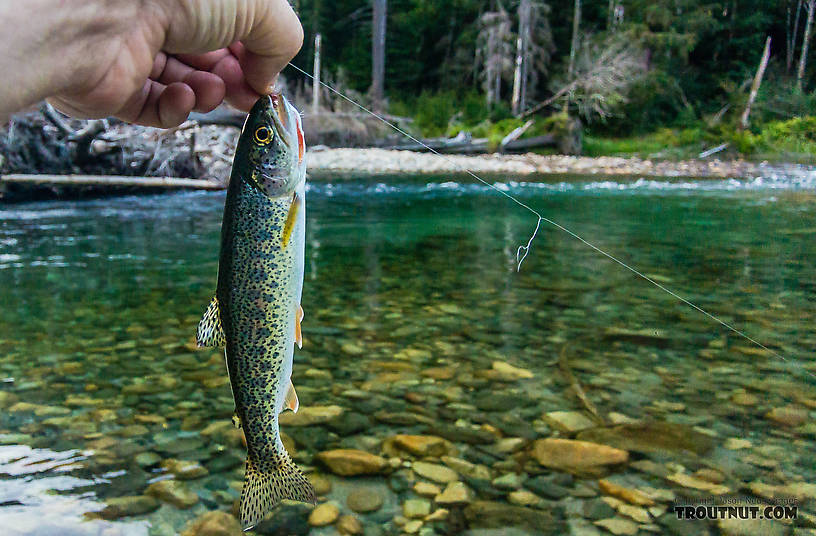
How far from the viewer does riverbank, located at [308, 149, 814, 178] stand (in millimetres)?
23156

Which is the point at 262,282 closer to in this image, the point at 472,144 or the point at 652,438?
the point at 652,438

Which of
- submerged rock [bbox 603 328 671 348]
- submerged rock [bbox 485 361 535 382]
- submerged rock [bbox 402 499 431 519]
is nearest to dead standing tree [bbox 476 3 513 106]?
submerged rock [bbox 603 328 671 348]

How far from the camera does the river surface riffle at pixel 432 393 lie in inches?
132

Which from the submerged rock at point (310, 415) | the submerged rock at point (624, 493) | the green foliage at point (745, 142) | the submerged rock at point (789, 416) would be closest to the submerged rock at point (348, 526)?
the submerged rock at point (310, 415)

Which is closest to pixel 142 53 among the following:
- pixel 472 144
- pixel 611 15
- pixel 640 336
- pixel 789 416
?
pixel 789 416

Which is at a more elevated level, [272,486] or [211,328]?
[211,328]

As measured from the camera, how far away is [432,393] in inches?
182

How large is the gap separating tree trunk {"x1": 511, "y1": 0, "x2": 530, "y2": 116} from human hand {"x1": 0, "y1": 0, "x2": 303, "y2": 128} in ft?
116

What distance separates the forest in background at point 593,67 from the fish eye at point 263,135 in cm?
2891

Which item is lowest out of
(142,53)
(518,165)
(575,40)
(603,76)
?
(142,53)

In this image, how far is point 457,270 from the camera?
853cm

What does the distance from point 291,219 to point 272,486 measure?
0.81 m

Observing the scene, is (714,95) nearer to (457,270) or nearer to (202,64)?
(457,270)

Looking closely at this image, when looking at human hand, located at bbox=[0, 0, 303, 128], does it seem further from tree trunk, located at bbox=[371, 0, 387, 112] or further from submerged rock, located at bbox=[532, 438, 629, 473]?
tree trunk, located at bbox=[371, 0, 387, 112]
